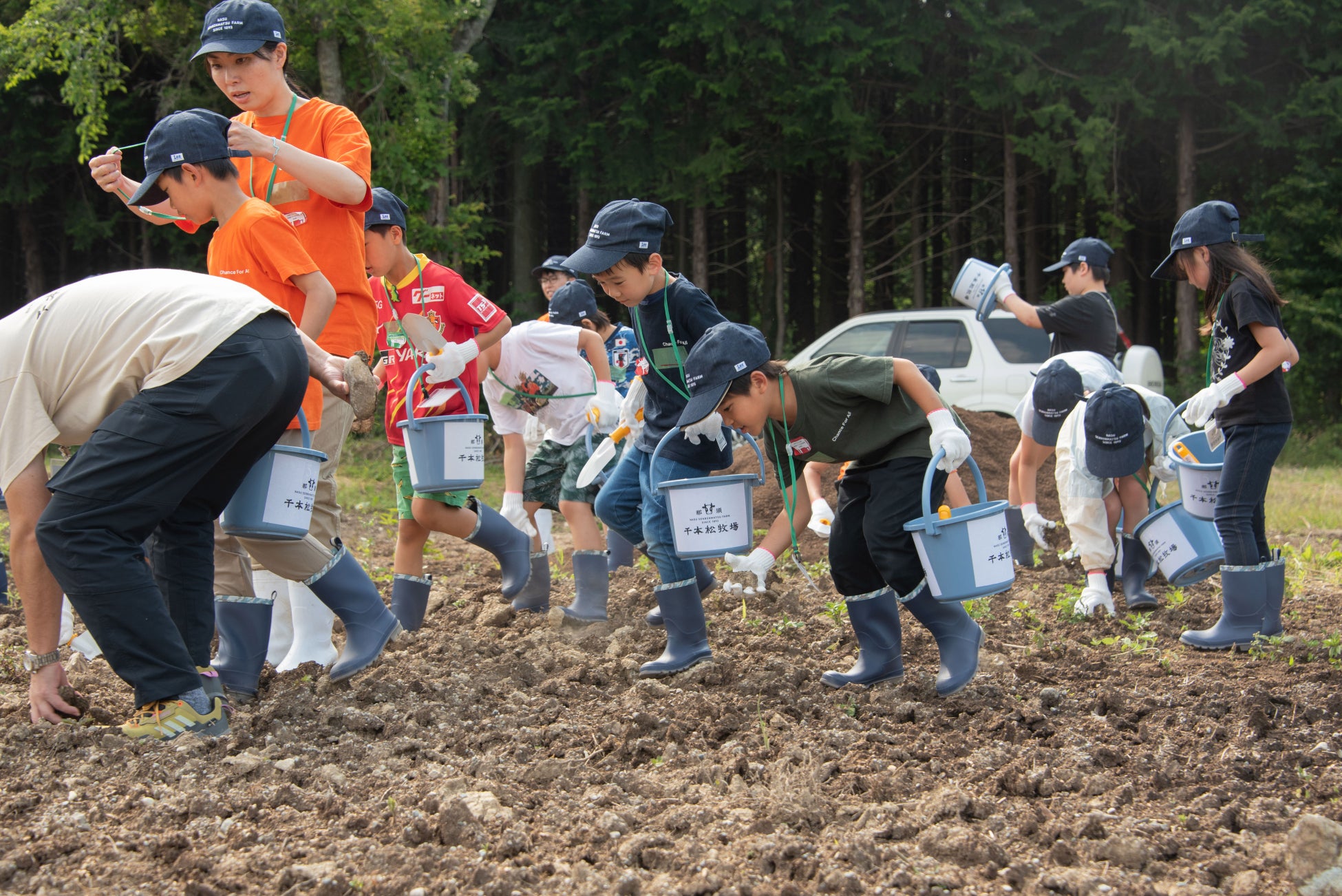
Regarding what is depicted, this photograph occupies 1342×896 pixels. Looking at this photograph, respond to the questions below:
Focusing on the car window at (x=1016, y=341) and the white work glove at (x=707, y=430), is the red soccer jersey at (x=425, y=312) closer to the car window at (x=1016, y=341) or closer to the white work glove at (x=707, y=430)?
the white work glove at (x=707, y=430)

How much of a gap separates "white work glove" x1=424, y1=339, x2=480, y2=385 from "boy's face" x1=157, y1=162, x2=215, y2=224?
1057 millimetres

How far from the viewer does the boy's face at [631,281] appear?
3.97 m

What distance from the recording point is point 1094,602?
16.1 ft

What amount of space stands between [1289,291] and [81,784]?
1392cm

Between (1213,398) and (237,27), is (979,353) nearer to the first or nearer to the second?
(1213,398)

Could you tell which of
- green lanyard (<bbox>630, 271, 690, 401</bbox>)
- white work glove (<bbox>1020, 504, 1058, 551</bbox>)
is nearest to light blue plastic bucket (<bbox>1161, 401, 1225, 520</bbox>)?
white work glove (<bbox>1020, 504, 1058, 551</bbox>)

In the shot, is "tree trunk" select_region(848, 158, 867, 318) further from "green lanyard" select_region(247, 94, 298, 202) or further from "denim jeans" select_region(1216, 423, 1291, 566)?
"green lanyard" select_region(247, 94, 298, 202)

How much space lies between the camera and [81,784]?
2.76 m

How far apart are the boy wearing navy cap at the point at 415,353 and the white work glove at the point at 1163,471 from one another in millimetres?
2812

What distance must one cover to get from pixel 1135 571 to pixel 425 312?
3.22 m

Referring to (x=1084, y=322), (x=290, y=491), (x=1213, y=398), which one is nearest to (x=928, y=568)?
(x=1213, y=398)

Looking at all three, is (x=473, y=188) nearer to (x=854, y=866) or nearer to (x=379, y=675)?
(x=379, y=675)

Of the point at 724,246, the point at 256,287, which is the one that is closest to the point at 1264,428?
the point at 256,287

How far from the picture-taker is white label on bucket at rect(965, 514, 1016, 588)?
3.28 m
